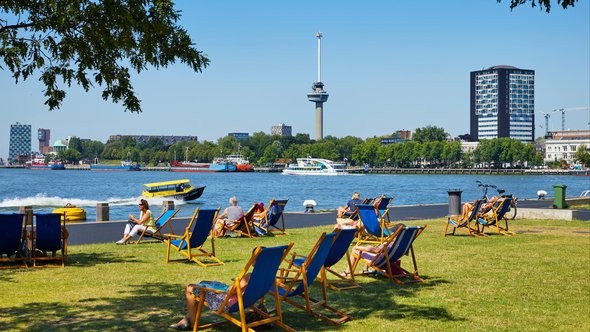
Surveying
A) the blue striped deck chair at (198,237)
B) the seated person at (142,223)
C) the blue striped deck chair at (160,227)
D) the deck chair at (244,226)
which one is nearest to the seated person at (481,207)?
the deck chair at (244,226)

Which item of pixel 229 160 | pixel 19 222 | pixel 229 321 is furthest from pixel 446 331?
pixel 229 160

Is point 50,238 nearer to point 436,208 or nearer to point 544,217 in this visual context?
point 544,217

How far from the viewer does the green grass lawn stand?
7.23 m

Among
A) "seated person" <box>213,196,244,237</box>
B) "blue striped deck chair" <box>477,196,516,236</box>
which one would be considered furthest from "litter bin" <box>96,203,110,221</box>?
"blue striped deck chair" <box>477,196,516,236</box>

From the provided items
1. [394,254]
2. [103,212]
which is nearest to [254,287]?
[394,254]

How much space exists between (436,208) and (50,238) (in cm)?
1886

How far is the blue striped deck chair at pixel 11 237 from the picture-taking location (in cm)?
1015

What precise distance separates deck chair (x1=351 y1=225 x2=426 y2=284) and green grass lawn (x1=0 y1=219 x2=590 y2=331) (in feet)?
0.62

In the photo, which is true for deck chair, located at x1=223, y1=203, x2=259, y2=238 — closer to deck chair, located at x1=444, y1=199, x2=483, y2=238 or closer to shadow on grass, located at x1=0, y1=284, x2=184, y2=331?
deck chair, located at x1=444, y1=199, x2=483, y2=238

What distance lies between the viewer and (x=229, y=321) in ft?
22.9

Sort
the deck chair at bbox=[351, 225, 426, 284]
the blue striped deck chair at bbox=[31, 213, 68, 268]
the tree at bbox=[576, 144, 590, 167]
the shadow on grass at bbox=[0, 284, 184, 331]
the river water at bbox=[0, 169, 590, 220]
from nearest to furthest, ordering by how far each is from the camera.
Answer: the shadow on grass at bbox=[0, 284, 184, 331] < the deck chair at bbox=[351, 225, 426, 284] < the blue striped deck chair at bbox=[31, 213, 68, 268] < the river water at bbox=[0, 169, 590, 220] < the tree at bbox=[576, 144, 590, 167]

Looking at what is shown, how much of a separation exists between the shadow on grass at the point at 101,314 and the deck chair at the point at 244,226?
23.0ft

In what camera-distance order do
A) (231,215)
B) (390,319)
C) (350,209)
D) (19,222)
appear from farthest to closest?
1. (350,209)
2. (231,215)
3. (19,222)
4. (390,319)

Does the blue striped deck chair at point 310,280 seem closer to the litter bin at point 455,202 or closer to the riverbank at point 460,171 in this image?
the litter bin at point 455,202
